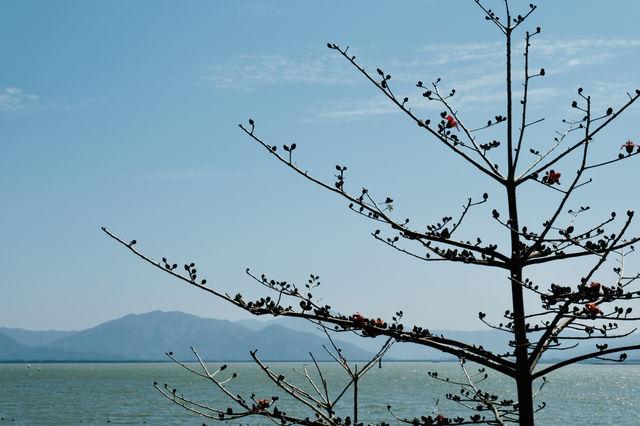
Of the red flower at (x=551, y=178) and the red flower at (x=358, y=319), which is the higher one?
the red flower at (x=551, y=178)

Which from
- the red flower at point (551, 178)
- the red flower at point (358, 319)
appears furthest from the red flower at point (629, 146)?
the red flower at point (358, 319)

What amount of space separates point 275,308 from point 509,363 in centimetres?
178

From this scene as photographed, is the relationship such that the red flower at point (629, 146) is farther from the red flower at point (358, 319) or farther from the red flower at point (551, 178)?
the red flower at point (358, 319)

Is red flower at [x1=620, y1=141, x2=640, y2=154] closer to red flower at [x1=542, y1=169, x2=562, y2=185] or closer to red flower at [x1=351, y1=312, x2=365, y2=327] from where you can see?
red flower at [x1=542, y1=169, x2=562, y2=185]

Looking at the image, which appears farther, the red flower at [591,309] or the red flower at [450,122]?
the red flower at [450,122]

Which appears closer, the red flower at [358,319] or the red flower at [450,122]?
the red flower at [358,319]

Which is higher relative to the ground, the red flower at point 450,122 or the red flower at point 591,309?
the red flower at point 450,122

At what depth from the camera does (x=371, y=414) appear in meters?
70.7

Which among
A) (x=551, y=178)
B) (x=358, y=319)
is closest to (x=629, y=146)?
(x=551, y=178)

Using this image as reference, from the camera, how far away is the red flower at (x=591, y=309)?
4.59 meters

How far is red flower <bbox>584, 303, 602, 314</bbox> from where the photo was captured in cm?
459

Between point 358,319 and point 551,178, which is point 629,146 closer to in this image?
point 551,178

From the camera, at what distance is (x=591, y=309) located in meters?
4.62

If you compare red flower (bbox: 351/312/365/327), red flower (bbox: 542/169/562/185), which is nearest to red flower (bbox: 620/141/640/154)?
red flower (bbox: 542/169/562/185)
